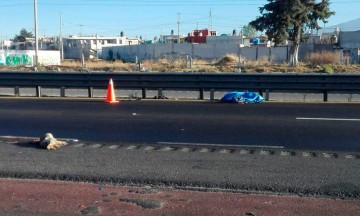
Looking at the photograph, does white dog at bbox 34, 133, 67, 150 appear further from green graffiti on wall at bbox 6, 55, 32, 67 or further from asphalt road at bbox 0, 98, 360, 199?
green graffiti on wall at bbox 6, 55, 32, 67

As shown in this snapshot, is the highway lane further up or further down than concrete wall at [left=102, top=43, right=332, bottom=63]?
further down

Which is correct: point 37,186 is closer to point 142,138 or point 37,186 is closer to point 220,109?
point 142,138

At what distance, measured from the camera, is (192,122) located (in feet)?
38.6

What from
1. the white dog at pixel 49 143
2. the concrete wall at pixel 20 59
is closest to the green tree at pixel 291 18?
the concrete wall at pixel 20 59

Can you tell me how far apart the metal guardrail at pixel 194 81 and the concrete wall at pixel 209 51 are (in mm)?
37260

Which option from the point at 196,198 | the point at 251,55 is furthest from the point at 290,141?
the point at 251,55

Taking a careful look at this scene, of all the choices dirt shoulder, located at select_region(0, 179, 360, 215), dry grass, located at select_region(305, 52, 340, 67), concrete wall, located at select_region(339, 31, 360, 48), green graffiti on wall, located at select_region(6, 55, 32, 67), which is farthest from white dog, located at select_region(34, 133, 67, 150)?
concrete wall, located at select_region(339, 31, 360, 48)

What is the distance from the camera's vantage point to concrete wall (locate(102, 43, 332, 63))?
56625 millimetres

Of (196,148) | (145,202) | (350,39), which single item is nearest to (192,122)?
(196,148)

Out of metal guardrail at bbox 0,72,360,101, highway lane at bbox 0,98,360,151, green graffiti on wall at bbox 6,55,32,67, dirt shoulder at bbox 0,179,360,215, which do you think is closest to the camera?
dirt shoulder at bbox 0,179,360,215

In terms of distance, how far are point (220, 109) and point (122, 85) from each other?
15.3 ft

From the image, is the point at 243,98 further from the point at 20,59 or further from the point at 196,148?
the point at 20,59

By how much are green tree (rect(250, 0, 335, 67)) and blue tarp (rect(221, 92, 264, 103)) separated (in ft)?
98.0

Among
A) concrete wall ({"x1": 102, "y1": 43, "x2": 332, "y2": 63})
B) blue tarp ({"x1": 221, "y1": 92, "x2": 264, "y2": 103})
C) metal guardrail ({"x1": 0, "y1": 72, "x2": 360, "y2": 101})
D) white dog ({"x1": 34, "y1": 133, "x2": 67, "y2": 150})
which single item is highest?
concrete wall ({"x1": 102, "y1": 43, "x2": 332, "y2": 63})
